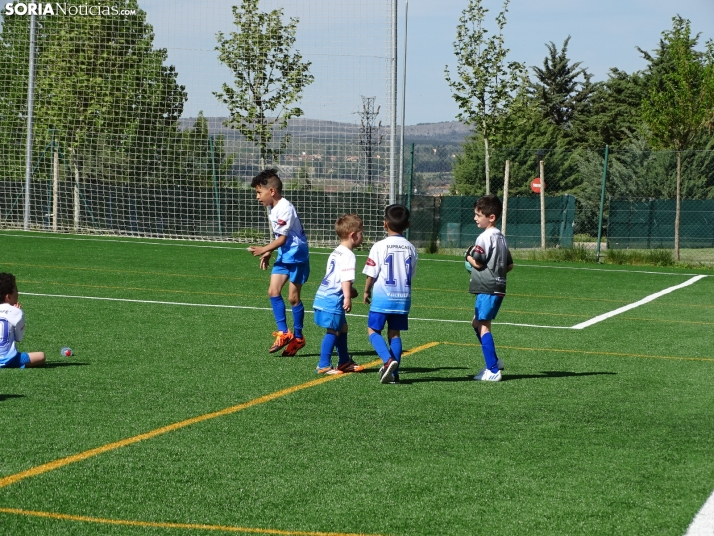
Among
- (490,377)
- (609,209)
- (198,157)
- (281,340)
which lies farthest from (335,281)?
(609,209)

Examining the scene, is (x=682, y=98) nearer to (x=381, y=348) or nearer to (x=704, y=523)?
(x=381, y=348)

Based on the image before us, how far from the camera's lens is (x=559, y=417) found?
22.6 ft

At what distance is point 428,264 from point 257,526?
17.8m

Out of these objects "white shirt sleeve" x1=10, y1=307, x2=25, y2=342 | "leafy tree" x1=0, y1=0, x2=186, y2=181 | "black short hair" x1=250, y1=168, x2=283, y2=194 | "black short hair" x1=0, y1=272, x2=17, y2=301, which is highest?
"leafy tree" x1=0, y1=0, x2=186, y2=181

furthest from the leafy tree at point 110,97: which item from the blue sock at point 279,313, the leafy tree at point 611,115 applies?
the leafy tree at point 611,115

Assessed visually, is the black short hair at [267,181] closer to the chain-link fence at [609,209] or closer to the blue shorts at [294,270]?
the blue shorts at [294,270]

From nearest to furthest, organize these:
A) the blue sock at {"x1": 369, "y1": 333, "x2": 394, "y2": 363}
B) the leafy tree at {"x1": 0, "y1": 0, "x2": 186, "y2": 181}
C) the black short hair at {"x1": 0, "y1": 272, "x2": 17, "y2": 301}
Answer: the blue sock at {"x1": 369, "y1": 333, "x2": 394, "y2": 363} → the black short hair at {"x1": 0, "y1": 272, "x2": 17, "y2": 301} → the leafy tree at {"x1": 0, "y1": 0, "x2": 186, "y2": 181}

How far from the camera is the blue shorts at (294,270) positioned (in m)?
10.2

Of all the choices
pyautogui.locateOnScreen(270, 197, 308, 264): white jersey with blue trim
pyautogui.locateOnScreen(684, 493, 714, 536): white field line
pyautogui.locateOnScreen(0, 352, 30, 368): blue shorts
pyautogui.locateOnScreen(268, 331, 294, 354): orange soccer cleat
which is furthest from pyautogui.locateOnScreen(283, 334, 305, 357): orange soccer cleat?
pyautogui.locateOnScreen(684, 493, 714, 536): white field line

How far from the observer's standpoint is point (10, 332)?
835 centimetres

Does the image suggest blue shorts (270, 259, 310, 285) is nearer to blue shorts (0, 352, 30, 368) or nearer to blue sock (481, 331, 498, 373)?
blue sock (481, 331, 498, 373)

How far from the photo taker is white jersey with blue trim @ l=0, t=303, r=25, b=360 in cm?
832

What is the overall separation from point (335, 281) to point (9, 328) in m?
2.68

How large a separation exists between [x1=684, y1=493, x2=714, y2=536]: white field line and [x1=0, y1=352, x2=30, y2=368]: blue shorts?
560 centimetres
